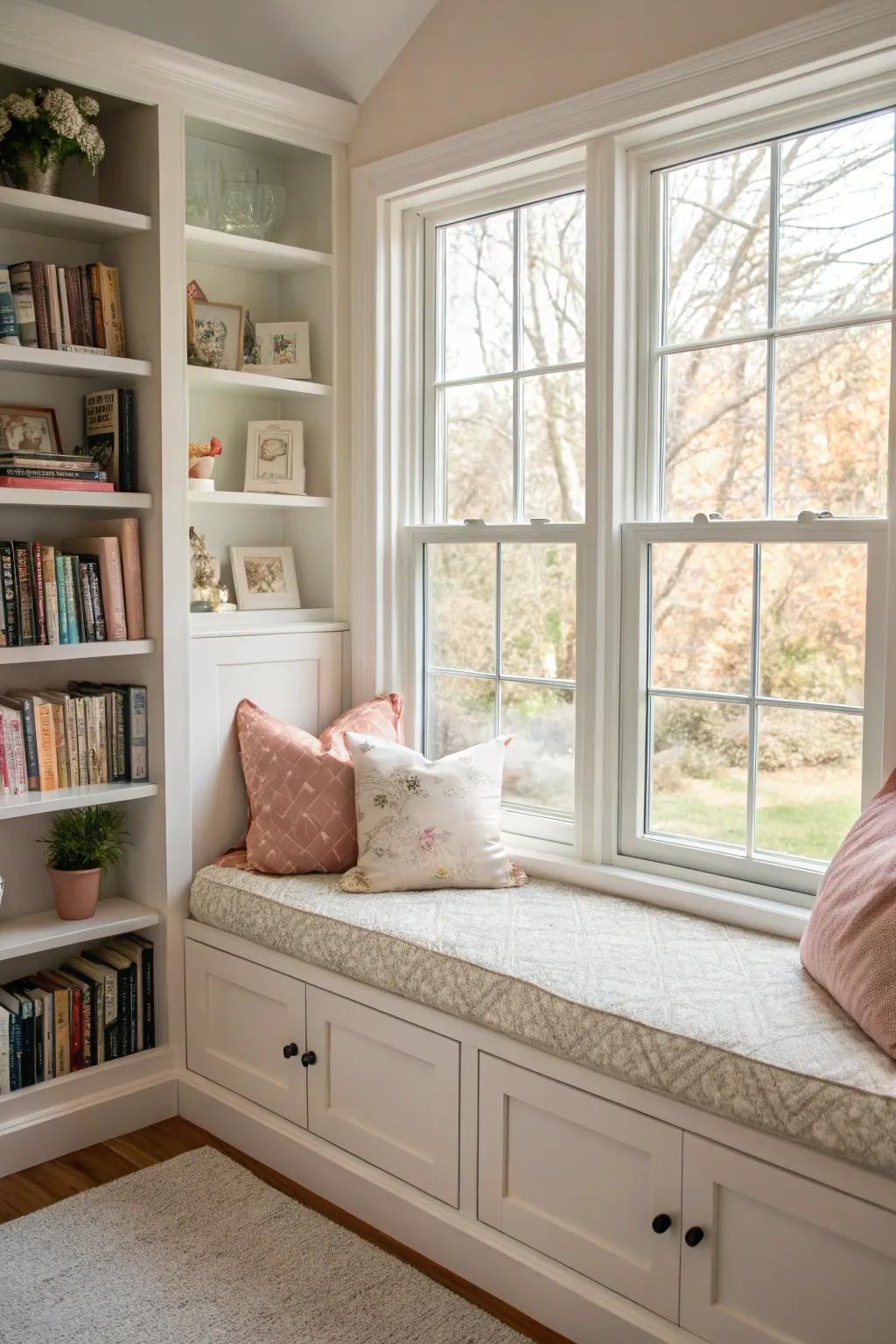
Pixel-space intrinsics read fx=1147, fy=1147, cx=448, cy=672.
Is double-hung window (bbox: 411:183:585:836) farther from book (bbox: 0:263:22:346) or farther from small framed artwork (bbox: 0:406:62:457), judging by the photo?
book (bbox: 0:263:22:346)

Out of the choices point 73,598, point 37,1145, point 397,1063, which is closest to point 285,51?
point 73,598

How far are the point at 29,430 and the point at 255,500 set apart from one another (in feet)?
1.86

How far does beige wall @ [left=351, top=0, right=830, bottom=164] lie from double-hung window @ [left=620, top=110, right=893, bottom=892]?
240 mm

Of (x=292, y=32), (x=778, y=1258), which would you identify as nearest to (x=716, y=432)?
(x=292, y=32)

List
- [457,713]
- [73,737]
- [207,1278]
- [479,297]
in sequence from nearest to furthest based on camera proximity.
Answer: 1. [207,1278]
2. [73,737]
3. [479,297]
4. [457,713]

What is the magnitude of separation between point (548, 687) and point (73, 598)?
3.79 ft

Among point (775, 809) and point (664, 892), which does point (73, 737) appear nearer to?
point (664, 892)

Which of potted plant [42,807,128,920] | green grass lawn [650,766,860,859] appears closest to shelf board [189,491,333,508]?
potted plant [42,807,128,920]

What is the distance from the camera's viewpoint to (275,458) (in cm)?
313

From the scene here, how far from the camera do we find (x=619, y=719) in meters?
2.66

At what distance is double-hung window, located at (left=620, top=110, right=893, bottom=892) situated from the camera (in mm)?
2262

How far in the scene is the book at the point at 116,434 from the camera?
9.08 ft

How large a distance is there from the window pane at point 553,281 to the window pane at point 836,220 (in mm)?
529

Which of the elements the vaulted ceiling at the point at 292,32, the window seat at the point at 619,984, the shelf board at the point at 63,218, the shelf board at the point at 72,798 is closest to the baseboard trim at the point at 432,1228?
the window seat at the point at 619,984
